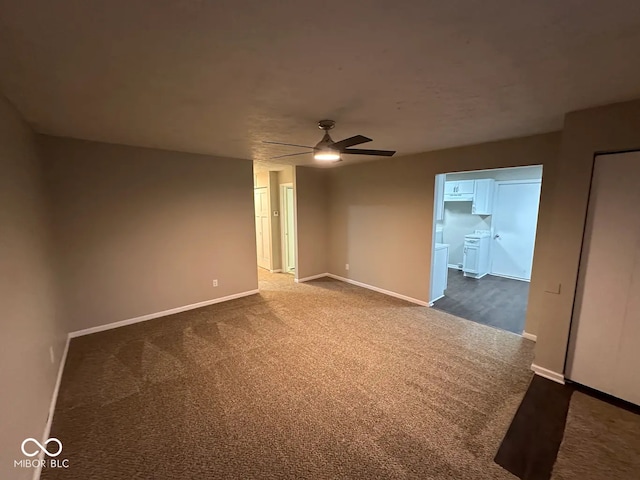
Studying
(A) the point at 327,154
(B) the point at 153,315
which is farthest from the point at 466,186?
(B) the point at 153,315

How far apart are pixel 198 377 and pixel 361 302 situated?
2.67 meters

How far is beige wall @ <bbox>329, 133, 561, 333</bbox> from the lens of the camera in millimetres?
3199

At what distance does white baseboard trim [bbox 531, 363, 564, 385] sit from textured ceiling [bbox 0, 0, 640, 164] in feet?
7.80

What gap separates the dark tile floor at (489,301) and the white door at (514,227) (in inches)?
14.0

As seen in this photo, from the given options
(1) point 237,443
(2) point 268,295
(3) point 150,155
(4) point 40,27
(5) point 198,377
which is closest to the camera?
(4) point 40,27

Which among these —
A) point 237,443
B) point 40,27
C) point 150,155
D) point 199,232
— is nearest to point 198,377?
point 237,443

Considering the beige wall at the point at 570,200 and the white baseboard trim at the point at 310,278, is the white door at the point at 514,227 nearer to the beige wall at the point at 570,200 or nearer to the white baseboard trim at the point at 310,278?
the beige wall at the point at 570,200

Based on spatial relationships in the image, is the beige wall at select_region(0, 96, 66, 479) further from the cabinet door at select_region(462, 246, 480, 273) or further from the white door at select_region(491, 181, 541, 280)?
the white door at select_region(491, 181, 541, 280)

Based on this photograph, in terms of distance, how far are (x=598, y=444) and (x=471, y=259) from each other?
456 centimetres

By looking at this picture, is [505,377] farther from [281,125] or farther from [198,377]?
[281,125]

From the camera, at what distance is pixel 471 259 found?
6086 millimetres

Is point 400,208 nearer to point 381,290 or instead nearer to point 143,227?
point 381,290

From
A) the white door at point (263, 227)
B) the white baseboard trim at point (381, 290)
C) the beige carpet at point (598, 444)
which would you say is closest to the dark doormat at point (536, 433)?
the beige carpet at point (598, 444)

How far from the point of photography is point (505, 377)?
2.59 metres
